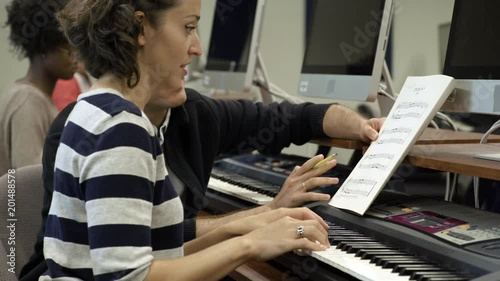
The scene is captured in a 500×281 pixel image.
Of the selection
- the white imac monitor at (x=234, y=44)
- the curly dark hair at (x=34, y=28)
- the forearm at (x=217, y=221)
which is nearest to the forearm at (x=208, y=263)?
the forearm at (x=217, y=221)

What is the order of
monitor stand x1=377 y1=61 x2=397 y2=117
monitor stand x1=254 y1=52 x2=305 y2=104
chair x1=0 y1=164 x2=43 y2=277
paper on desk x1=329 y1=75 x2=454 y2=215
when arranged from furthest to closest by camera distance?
monitor stand x1=254 y1=52 x2=305 y2=104
monitor stand x1=377 y1=61 x2=397 y2=117
chair x1=0 y1=164 x2=43 y2=277
paper on desk x1=329 y1=75 x2=454 y2=215

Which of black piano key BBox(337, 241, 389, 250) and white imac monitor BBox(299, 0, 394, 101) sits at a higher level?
white imac monitor BBox(299, 0, 394, 101)

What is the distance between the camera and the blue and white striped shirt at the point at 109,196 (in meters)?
0.96

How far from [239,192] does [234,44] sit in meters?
0.92

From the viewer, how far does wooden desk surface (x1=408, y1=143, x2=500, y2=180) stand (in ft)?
3.63

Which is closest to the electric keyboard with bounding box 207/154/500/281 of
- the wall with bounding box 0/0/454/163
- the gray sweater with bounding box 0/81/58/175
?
the wall with bounding box 0/0/454/163

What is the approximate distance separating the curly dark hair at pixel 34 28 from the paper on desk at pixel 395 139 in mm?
1538

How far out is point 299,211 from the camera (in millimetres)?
1166

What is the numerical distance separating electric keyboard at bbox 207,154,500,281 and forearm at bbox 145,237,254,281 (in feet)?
0.46

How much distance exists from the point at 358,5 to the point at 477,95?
1.94 ft

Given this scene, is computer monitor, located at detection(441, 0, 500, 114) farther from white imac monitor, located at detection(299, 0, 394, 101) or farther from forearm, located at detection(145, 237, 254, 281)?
forearm, located at detection(145, 237, 254, 281)

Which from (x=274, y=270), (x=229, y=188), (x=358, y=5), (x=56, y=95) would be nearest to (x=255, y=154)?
(x=229, y=188)

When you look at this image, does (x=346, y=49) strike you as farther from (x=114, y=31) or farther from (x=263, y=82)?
(x=114, y=31)

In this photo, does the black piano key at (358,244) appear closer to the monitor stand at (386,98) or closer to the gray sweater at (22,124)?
the monitor stand at (386,98)
